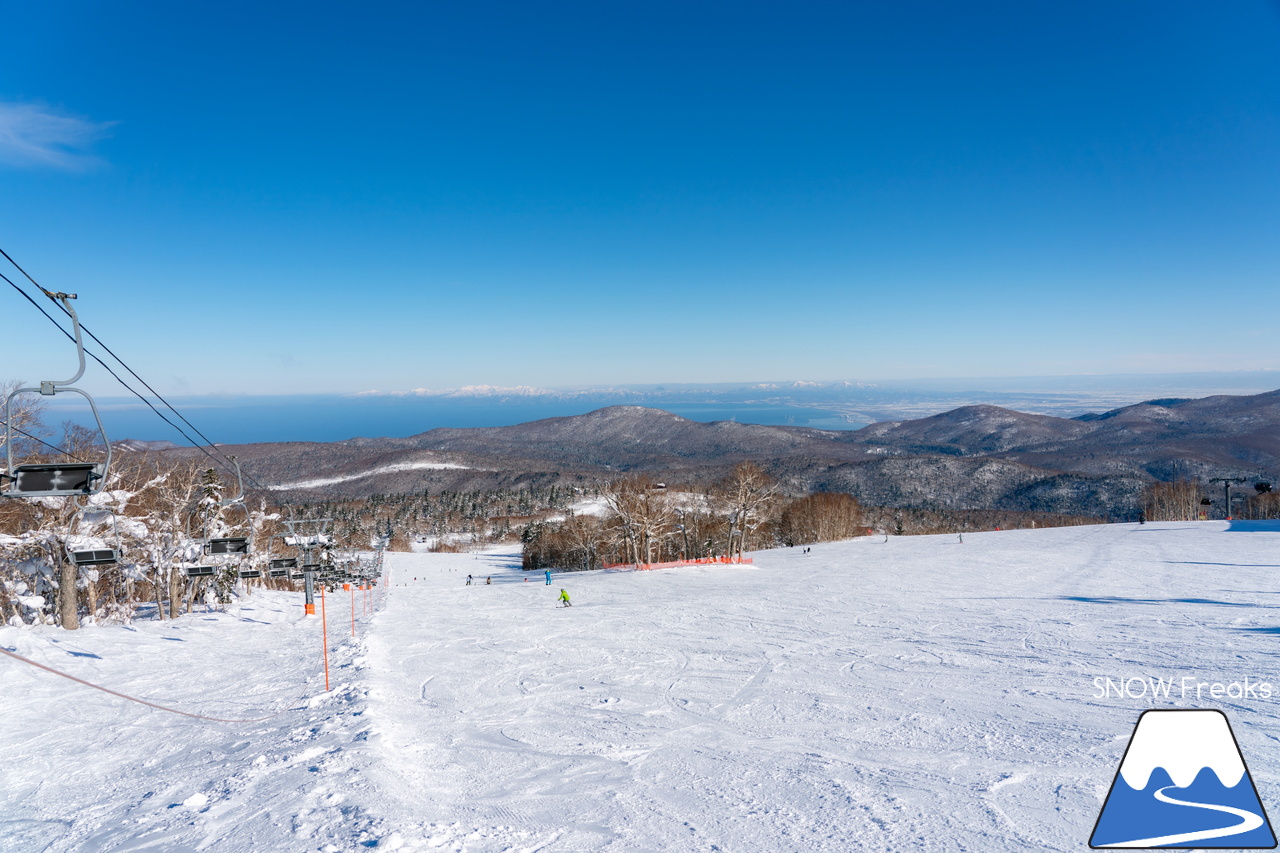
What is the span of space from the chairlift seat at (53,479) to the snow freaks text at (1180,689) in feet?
47.9

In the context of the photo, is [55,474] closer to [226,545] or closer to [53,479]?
[53,479]

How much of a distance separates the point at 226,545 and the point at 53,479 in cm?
999

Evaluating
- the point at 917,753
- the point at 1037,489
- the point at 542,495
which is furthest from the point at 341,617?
the point at 1037,489

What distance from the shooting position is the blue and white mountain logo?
493 centimetres

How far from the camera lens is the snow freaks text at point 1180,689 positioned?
9.02 metres

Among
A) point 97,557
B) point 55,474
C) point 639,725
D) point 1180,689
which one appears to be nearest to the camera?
point 55,474

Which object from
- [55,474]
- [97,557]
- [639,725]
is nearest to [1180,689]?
[639,725]

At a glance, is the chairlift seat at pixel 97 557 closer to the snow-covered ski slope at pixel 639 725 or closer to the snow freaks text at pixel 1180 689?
the snow-covered ski slope at pixel 639 725

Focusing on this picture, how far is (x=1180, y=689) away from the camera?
9469mm

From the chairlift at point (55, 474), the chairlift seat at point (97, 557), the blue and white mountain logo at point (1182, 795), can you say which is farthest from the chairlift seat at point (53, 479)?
the blue and white mountain logo at point (1182, 795)

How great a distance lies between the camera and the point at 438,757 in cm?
791

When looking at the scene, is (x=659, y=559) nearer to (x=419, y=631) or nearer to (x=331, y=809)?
(x=419, y=631)

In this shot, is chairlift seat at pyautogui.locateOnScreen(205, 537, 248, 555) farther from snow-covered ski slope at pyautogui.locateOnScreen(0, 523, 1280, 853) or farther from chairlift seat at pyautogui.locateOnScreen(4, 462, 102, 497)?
chairlift seat at pyautogui.locateOnScreen(4, 462, 102, 497)

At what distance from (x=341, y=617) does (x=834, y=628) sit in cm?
1948
